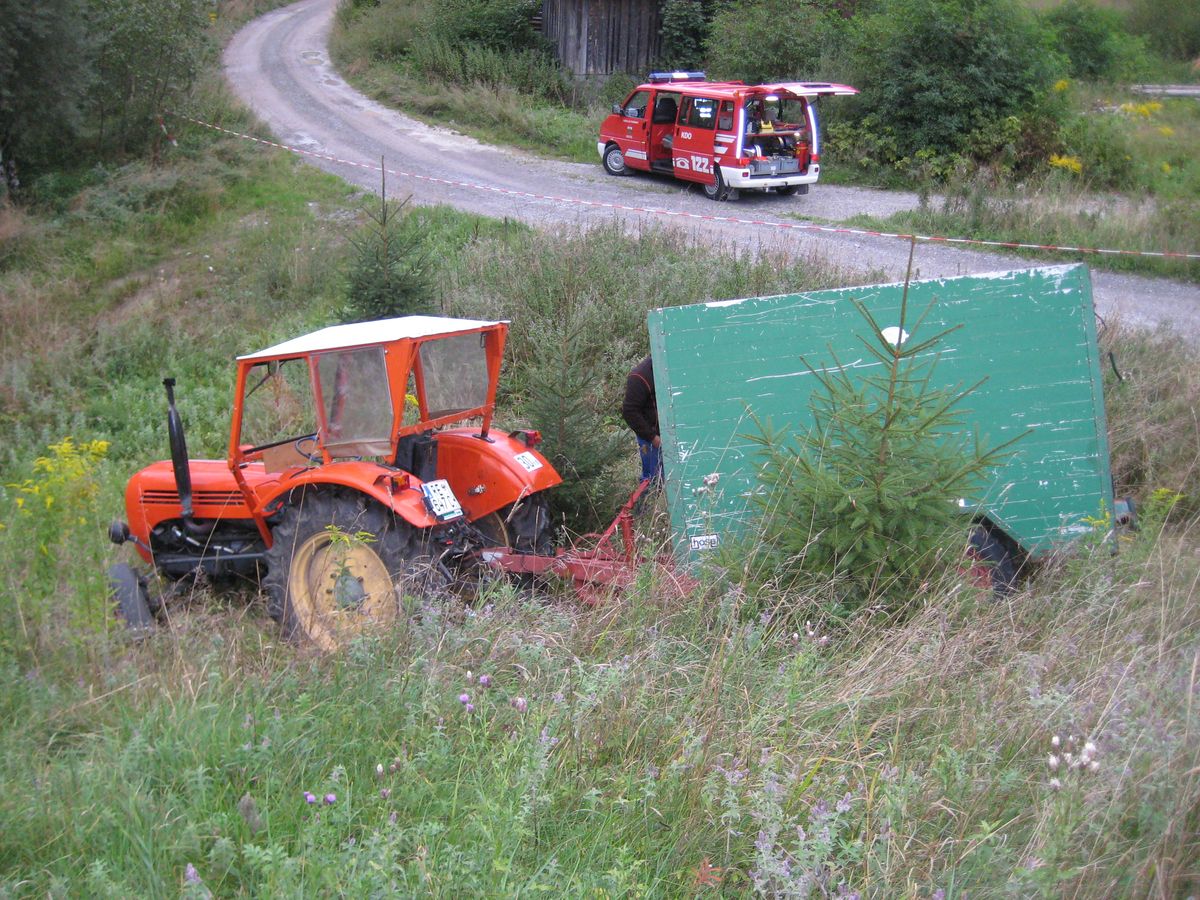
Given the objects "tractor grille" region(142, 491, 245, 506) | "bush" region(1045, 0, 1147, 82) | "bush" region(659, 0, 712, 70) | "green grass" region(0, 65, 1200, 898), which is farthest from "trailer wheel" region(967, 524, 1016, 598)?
"bush" region(1045, 0, 1147, 82)

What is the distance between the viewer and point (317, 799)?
329cm

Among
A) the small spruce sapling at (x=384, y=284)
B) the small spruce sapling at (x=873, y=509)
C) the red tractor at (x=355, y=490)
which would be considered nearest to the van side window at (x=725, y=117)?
the small spruce sapling at (x=384, y=284)

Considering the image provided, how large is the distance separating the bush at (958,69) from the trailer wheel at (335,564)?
17.7m

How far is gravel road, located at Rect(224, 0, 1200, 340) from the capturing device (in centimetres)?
1341

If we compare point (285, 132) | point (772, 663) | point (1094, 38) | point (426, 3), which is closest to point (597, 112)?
point (285, 132)

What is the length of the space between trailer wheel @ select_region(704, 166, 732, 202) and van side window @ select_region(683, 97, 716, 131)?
2.45ft

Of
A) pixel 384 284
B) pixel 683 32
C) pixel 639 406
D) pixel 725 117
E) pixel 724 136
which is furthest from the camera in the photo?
pixel 683 32

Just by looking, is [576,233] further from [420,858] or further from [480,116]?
[480,116]

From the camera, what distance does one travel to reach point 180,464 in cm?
604

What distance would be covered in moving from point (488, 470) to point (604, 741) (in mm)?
2616

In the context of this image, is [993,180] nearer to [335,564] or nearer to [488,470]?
[488,470]

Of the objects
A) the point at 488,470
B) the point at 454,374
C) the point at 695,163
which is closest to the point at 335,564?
the point at 488,470

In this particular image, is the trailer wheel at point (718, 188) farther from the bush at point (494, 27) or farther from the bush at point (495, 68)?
the bush at point (494, 27)

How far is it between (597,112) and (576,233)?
13281 mm
